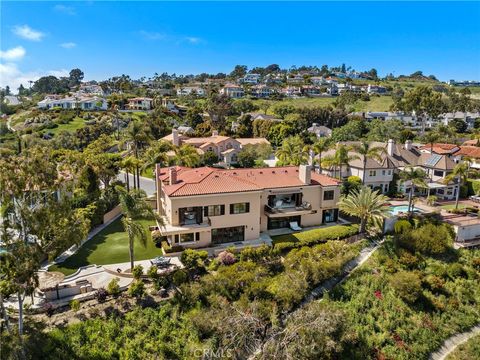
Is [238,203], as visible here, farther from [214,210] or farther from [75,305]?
[75,305]

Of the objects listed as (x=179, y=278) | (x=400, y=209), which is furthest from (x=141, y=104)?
(x=179, y=278)

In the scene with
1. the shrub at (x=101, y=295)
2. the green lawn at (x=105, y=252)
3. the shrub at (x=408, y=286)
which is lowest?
the shrub at (x=408, y=286)

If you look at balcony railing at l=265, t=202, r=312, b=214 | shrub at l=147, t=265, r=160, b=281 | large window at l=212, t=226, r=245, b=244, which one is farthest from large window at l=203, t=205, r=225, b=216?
shrub at l=147, t=265, r=160, b=281

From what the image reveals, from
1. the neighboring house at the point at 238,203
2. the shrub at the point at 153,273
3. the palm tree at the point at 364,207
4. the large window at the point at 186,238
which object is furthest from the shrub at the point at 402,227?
the shrub at the point at 153,273

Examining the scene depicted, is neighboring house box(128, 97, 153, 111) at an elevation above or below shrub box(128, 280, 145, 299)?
above

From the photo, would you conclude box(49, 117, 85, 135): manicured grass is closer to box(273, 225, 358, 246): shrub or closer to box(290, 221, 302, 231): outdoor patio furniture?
box(290, 221, 302, 231): outdoor patio furniture

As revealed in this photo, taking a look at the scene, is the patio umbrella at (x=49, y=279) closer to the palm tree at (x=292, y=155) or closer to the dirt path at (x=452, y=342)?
the dirt path at (x=452, y=342)

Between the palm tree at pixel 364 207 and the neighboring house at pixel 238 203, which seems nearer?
the neighboring house at pixel 238 203
